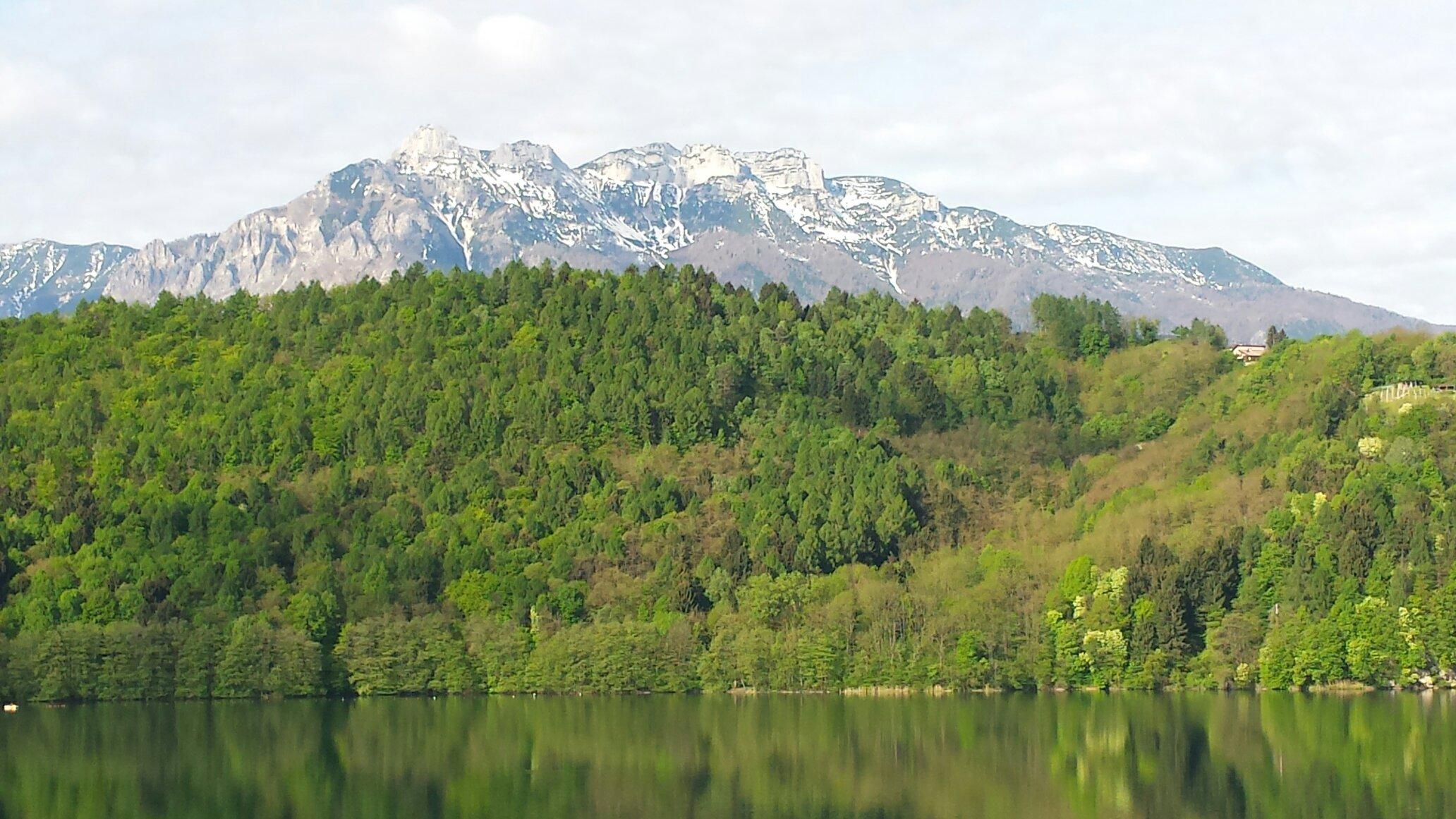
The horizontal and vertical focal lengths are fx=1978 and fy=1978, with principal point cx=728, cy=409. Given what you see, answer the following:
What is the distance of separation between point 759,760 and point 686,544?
79475 millimetres

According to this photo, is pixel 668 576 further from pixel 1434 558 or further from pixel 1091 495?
pixel 1434 558

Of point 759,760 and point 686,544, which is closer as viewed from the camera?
point 759,760

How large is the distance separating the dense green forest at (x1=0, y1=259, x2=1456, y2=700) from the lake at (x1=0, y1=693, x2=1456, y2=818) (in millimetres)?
16482

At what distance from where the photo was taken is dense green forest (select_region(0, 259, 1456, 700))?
144500mm

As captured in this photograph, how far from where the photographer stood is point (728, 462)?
191750 mm

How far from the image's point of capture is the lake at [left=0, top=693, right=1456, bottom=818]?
7538 cm

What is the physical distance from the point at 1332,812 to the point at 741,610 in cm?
8996

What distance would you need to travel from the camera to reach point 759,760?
90438 millimetres

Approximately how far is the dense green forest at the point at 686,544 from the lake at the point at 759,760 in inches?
649

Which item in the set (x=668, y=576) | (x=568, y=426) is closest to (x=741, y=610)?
(x=668, y=576)

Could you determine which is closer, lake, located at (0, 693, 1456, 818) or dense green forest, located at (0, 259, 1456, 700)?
lake, located at (0, 693, 1456, 818)

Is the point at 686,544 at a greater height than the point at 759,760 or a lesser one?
greater

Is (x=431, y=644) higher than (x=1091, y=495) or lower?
lower

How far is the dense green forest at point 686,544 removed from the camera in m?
144
